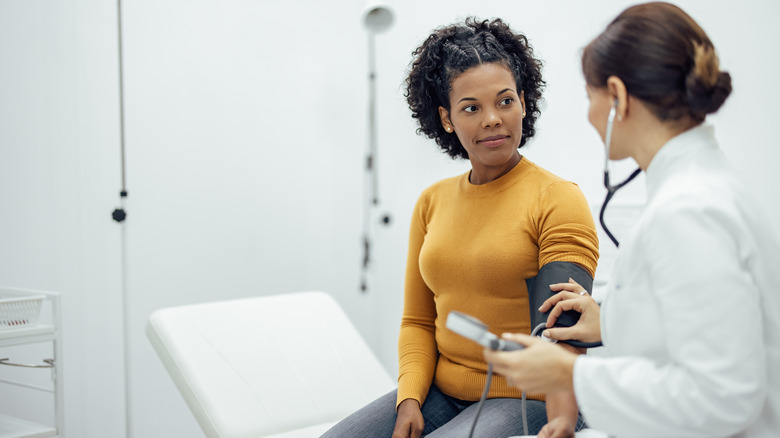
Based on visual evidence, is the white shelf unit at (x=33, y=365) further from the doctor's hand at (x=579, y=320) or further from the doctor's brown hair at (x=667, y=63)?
the doctor's brown hair at (x=667, y=63)

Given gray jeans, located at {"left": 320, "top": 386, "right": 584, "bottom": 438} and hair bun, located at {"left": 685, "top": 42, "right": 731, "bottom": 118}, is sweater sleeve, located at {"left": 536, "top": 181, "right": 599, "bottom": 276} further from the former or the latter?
hair bun, located at {"left": 685, "top": 42, "right": 731, "bottom": 118}

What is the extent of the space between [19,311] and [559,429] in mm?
1261

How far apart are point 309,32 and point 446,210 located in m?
1.68

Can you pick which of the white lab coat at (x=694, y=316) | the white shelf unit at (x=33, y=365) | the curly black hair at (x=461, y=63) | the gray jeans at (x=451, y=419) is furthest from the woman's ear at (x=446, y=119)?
the white shelf unit at (x=33, y=365)

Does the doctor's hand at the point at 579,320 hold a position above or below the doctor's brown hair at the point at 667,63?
below

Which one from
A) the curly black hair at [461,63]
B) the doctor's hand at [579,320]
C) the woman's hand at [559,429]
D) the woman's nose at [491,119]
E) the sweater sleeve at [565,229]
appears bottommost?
the woman's hand at [559,429]

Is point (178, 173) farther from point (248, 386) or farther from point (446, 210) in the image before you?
point (446, 210)

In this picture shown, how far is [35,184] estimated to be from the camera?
1.93m

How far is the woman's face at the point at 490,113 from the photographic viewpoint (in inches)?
44.8

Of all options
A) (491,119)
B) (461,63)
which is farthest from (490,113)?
(461,63)

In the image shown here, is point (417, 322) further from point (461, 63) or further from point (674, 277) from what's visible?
point (674, 277)

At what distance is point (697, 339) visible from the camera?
59 cm

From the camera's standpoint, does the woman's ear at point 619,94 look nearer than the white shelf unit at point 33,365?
Yes

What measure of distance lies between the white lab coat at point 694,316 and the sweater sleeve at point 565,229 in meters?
0.32
